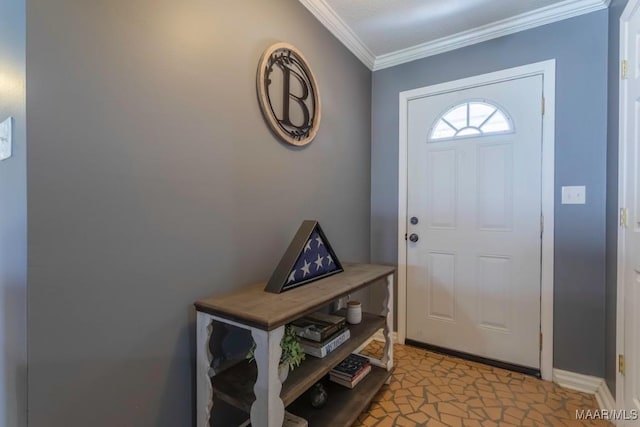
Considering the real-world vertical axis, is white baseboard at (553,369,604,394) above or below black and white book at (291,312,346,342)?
below

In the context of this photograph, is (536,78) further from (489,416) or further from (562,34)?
(489,416)

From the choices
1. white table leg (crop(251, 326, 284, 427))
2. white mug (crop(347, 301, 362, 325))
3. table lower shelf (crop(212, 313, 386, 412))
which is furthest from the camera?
white mug (crop(347, 301, 362, 325))

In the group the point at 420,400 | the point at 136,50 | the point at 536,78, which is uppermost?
the point at 536,78

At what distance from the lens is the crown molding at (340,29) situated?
5.95ft

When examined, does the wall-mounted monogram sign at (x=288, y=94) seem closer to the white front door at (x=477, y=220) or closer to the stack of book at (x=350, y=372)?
the white front door at (x=477, y=220)

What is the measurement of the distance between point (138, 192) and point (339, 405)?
1331 millimetres

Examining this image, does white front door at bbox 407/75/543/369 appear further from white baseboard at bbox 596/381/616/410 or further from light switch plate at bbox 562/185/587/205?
white baseboard at bbox 596/381/616/410

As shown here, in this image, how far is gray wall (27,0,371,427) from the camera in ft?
2.68

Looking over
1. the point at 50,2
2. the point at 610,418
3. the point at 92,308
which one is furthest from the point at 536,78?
the point at 92,308

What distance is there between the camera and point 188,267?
3.79ft

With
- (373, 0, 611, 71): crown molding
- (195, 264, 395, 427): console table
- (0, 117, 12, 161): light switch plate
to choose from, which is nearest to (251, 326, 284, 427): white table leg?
(195, 264, 395, 427): console table

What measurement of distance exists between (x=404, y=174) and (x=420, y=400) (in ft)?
5.09

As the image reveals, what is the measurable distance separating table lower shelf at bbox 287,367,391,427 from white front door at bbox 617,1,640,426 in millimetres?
1137

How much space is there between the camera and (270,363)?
97cm
